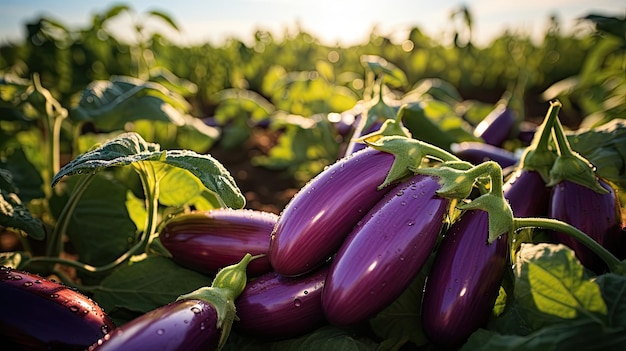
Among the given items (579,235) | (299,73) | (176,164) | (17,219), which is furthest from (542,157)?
(299,73)

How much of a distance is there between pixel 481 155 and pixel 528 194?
530mm

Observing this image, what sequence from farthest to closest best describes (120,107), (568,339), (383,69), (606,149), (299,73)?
1. (299,73)
2. (383,69)
3. (120,107)
4. (606,149)
5. (568,339)

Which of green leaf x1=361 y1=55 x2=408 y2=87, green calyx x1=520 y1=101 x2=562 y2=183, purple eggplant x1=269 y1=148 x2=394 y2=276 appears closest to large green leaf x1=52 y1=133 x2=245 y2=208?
purple eggplant x1=269 y1=148 x2=394 y2=276

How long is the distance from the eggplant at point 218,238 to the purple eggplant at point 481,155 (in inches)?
29.9

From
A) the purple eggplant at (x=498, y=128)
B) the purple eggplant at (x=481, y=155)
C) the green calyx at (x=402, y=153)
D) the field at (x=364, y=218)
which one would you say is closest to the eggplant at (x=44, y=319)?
the field at (x=364, y=218)

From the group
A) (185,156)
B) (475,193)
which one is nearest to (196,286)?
(185,156)

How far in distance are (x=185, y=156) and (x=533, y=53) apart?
6787 mm

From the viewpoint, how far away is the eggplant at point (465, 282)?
86 centimetres

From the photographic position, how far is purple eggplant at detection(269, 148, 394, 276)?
3.00 feet

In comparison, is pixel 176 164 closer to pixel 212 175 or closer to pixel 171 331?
pixel 212 175

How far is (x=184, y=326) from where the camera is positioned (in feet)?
2.56

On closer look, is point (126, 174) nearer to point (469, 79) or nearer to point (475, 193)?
point (475, 193)

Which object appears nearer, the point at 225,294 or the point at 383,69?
the point at 225,294

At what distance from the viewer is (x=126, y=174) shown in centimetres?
195
